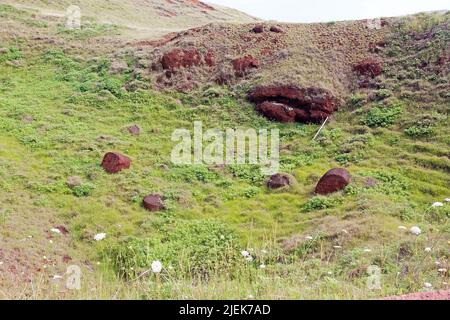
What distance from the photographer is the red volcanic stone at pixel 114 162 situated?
17.6m

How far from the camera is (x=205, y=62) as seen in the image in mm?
25234

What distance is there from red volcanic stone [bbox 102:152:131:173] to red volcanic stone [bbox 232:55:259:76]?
28.4 ft

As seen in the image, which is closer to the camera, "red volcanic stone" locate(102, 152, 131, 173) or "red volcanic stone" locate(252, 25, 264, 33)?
"red volcanic stone" locate(102, 152, 131, 173)

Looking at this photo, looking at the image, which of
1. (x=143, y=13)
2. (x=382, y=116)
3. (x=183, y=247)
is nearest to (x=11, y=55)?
(x=382, y=116)

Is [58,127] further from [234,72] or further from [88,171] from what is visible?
[234,72]

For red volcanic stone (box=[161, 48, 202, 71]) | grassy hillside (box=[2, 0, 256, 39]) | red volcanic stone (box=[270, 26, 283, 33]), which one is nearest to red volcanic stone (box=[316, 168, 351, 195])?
red volcanic stone (box=[161, 48, 202, 71])

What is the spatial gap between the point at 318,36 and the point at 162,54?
8.08m

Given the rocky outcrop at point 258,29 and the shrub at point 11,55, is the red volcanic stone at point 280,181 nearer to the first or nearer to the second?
the rocky outcrop at point 258,29

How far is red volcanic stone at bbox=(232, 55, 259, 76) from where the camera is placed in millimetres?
24188

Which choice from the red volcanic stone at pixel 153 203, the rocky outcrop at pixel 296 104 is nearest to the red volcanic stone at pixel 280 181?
the red volcanic stone at pixel 153 203

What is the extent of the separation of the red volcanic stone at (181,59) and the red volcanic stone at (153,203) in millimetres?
10797

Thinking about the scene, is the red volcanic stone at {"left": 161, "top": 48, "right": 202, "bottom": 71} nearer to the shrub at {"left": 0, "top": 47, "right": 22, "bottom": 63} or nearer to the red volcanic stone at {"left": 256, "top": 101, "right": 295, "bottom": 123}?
the red volcanic stone at {"left": 256, "top": 101, "right": 295, "bottom": 123}

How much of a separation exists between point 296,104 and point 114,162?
27.0 ft

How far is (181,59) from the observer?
25188mm
